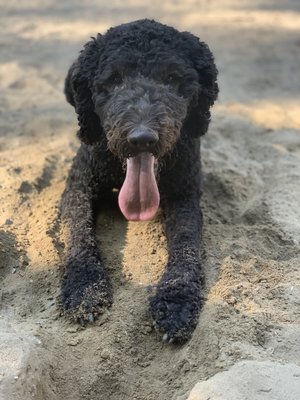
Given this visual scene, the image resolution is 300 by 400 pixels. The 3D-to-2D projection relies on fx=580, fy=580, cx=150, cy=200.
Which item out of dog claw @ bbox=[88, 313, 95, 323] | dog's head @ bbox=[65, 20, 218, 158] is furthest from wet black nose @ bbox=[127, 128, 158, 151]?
dog claw @ bbox=[88, 313, 95, 323]

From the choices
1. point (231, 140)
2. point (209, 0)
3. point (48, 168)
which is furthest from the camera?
point (209, 0)

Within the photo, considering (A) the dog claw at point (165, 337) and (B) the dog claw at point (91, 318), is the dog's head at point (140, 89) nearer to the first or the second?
(B) the dog claw at point (91, 318)

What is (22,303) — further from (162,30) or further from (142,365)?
(162,30)

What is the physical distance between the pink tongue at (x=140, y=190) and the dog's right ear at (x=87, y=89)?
1.56 feet

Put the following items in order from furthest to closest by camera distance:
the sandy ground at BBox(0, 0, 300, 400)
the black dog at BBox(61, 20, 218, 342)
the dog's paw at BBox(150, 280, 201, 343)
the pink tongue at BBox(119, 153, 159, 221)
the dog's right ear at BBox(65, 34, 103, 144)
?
the dog's right ear at BBox(65, 34, 103, 144) < the pink tongue at BBox(119, 153, 159, 221) < the black dog at BBox(61, 20, 218, 342) < the dog's paw at BBox(150, 280, 201, 343) < the sandy ground at BBox(0, 0, 300, 400)

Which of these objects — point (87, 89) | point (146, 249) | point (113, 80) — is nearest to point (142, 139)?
point (113, 80)

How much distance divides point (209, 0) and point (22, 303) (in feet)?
29.0

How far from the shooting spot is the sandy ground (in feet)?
10.2

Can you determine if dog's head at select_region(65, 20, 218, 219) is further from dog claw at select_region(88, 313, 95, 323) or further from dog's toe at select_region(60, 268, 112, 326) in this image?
dog claw at select_region(88, 313, 95, 323)

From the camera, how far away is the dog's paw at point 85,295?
3.50m

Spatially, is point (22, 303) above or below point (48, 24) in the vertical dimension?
below

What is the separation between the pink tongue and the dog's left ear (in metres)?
0.59

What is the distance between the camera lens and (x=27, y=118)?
20.3 ft

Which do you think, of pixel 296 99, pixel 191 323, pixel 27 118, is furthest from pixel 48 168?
pixel 296 99
